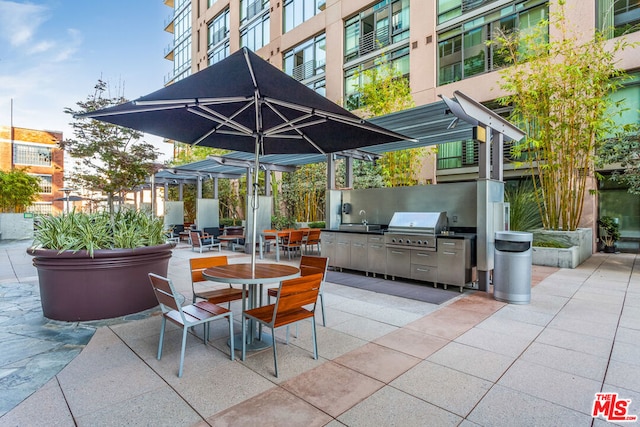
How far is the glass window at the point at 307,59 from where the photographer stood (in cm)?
1634

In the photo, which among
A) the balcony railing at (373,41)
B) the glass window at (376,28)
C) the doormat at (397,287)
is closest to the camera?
the doormat at (397,287)

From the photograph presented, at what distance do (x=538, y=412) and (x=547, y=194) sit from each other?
7.98 m

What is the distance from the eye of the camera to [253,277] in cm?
310

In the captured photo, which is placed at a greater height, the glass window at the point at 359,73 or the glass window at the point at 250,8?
the glass window at the point at 250,8

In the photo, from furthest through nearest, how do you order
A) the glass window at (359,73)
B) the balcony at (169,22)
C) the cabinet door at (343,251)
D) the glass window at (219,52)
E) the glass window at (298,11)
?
the balcony at (169,22), the glass window at (219,52), the glass window at (298,11), the glass window at (359,73), the cabinet door at (343,251)

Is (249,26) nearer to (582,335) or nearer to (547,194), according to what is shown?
(547,194)

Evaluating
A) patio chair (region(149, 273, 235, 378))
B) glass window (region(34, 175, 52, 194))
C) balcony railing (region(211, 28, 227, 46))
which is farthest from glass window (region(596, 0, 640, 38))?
glass window (region(34, 175, 52, 194))

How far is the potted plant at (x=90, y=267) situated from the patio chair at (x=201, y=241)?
5.63 m

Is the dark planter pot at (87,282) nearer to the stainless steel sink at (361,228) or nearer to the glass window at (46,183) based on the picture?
the stainless steel sink at (361,228)

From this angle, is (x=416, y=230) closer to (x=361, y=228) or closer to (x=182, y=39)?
(x=361, y=228)

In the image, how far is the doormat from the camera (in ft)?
17.0

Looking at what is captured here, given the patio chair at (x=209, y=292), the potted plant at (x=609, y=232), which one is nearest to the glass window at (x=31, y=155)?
the patio chair at (x=209, y=292)

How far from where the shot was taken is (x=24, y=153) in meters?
27.9

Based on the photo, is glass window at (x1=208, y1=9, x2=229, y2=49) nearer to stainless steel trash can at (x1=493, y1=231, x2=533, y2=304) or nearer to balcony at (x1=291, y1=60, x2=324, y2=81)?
balcony at (x1=291, y1=60, x2=324, y2=81)
